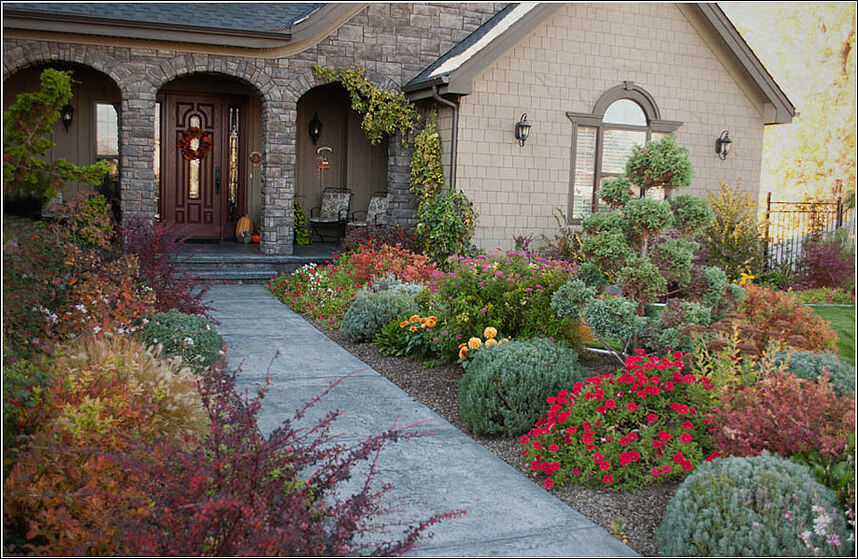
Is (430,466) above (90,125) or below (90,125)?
below

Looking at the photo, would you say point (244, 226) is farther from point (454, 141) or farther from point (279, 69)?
point (454, 141)

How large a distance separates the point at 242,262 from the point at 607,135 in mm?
5840

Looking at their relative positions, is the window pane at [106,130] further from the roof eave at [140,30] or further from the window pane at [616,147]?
the window pane at [616,147]

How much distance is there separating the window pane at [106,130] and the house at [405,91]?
0.08 feet

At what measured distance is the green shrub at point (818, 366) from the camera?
14.3 ft

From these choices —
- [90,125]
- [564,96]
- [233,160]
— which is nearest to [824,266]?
[564,96]

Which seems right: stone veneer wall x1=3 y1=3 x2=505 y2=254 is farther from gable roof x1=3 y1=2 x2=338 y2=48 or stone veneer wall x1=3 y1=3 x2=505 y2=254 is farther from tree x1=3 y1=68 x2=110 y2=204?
tree x1=3 y1=68 x2=110 y2=204

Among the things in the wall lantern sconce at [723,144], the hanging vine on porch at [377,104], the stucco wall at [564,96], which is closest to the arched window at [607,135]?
the stucco wall at [564,96]

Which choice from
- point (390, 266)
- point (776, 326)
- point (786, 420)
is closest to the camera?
point (786, 420)

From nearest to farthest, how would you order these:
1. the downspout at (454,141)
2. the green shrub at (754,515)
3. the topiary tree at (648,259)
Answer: the green shrub at (754,515) → the topiary tree at (648,259) → the downspout at (454,141)

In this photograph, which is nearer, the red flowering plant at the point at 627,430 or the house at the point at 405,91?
the red flowering plant at the point at 627,430

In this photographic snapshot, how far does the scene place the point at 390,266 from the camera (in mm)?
9578

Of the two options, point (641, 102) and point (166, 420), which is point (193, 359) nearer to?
point (166, 420)

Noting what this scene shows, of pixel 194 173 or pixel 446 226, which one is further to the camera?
pixel 194 173
